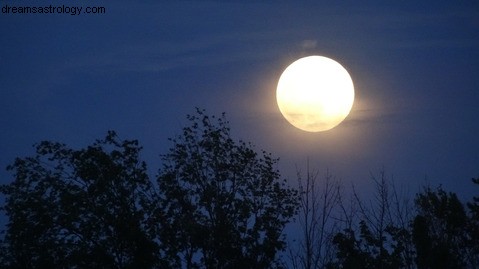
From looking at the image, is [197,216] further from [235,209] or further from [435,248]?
[435,248]

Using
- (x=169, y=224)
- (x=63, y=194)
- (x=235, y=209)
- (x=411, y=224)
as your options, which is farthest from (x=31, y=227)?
(x=411, y=224)

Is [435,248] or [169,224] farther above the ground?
[169,224]

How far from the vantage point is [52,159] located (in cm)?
2767

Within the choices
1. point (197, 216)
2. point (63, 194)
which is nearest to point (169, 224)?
point (197, 216)

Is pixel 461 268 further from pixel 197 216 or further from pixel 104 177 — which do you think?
pixel 104 177

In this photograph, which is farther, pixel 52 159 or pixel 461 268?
pixel 52 159

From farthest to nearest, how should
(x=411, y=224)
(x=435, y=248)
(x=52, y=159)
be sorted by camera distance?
(x=52, y=159)
(x=411, y=224)
(x=435, y=248)

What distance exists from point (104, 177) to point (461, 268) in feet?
52.3

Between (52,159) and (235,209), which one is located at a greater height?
(52,159)

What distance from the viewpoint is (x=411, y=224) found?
25.8 m

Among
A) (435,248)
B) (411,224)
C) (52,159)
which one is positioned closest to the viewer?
(435,248)

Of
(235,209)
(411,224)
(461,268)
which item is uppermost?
(235,209)

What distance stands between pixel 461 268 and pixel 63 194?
17.6 metres

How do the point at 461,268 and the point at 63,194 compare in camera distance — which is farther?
the point at 63,194
